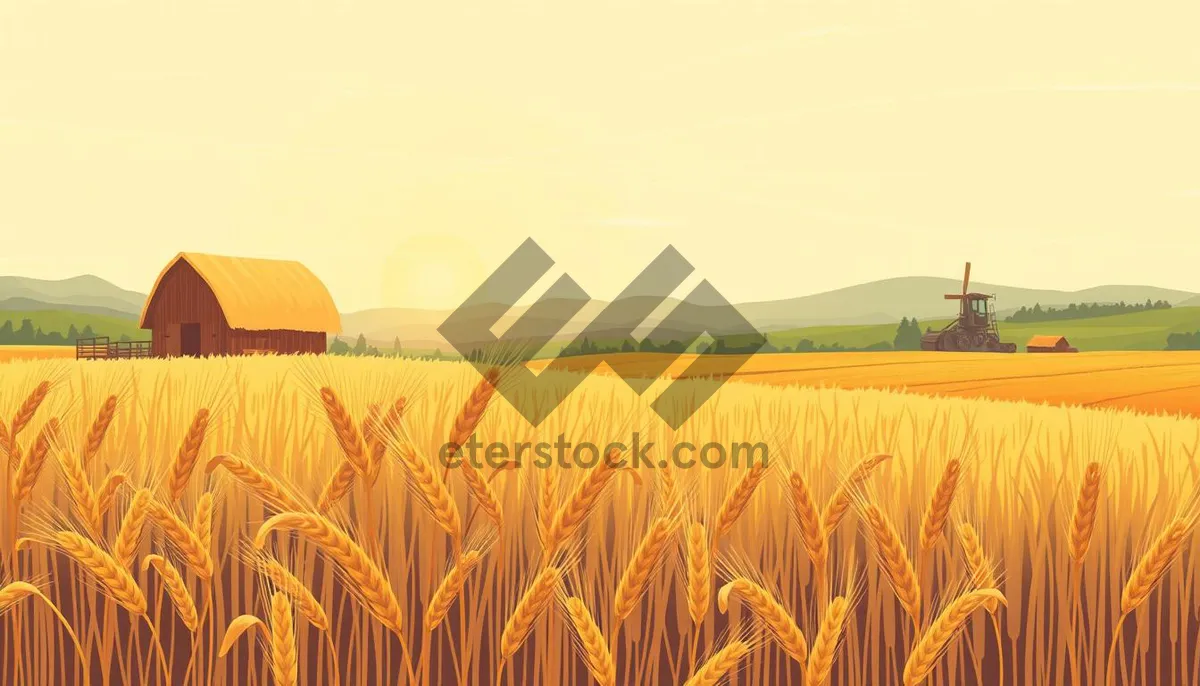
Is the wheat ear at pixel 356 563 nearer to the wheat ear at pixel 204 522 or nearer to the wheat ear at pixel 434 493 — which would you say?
the wheat ear at pixel 434 493

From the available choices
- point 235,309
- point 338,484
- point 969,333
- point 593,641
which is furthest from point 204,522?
point 969,333

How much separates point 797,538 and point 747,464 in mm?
454

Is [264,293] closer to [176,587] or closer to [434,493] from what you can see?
[176,587]

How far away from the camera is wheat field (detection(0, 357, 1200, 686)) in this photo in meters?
2.93

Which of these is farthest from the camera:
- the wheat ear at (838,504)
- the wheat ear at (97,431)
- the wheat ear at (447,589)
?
the wheat ear at (97,431)

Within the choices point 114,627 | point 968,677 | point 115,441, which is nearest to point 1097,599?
point 968,677

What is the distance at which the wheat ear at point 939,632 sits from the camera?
2.65 m

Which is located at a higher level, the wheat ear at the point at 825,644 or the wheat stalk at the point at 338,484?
the wheat stalk at the point at 338,484

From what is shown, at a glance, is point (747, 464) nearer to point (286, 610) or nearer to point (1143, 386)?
point (286, 610)

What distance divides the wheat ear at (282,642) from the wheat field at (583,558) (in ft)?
1.01

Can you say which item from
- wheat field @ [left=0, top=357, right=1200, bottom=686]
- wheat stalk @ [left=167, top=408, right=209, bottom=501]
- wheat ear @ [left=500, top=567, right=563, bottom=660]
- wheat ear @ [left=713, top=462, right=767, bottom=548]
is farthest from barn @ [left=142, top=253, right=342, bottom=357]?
wheat ear @ [left=500, top=567, right=563, bottom=660]

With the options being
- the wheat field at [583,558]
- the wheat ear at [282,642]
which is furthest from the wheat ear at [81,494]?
the wheat ear at [282,642]

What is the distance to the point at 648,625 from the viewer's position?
3445 millimetres

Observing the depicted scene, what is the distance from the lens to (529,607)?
8.40 ft
